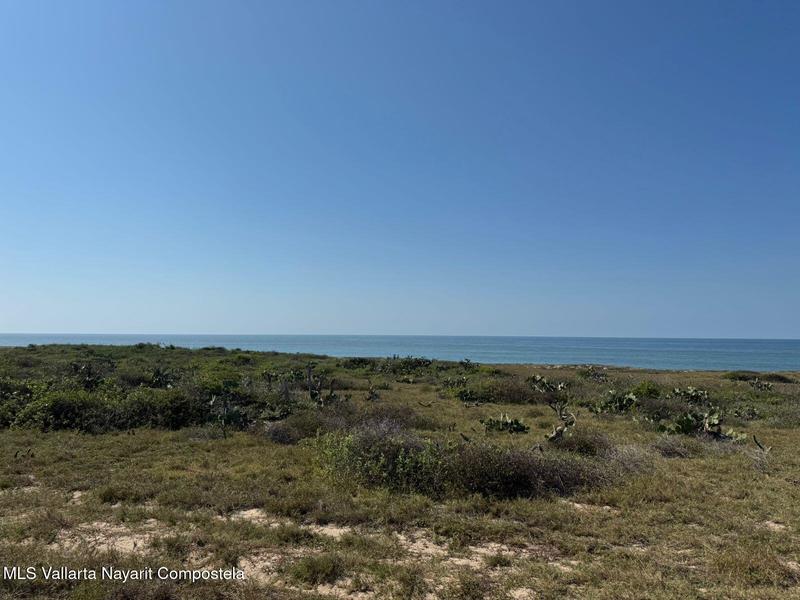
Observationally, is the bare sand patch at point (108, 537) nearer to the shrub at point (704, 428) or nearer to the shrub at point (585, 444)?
the shrub at point (585, 444)

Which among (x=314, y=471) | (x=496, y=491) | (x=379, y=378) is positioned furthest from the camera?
(x=379, y=378)

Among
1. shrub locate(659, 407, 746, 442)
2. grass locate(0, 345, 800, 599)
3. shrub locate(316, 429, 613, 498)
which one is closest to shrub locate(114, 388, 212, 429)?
grass locate(0, 345, 800, 599)

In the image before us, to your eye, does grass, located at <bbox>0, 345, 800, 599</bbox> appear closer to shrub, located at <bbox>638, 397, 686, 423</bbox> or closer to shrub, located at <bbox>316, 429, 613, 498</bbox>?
shrub, located at <bbox>316, 429, 613, 498</bbox>

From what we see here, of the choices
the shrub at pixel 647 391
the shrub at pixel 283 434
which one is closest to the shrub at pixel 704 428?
the shrub at pixel 647 391

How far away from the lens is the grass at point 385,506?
17.0 ft

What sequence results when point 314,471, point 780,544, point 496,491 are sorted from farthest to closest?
point 314,471 → point 496,491 → point 780,544

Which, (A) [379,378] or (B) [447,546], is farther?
(A) [379,378]

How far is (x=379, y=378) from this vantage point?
2978cm

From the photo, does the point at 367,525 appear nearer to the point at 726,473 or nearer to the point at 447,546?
the point at 447,546

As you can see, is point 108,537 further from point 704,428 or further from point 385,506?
point 704,428

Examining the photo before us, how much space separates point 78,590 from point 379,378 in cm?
2526

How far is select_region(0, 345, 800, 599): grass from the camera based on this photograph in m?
5.17

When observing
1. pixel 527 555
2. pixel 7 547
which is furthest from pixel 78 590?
pixel 527 555

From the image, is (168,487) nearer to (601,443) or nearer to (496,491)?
(496,491)
